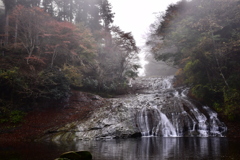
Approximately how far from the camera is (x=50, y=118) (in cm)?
1459

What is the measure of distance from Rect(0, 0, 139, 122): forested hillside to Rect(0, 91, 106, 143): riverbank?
0.99 metres

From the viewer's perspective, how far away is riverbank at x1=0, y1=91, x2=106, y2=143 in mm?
11891

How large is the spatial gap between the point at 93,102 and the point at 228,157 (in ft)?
46.5

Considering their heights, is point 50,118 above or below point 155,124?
above

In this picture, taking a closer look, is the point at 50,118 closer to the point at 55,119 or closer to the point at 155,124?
the point at 55,119

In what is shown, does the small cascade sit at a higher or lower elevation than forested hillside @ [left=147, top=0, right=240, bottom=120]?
lower

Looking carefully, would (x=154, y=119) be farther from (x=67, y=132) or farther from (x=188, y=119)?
(x=67, y=132)

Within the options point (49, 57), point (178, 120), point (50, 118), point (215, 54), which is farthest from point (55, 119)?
point (215, 54)

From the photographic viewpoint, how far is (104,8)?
101 ft

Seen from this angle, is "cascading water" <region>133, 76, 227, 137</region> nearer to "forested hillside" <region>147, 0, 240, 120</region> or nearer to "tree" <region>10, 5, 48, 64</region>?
"forested hillside" <region>147, 0, 240, 120</region>

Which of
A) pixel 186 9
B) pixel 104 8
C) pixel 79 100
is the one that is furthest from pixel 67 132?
pixel 104 8

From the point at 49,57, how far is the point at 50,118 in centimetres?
796

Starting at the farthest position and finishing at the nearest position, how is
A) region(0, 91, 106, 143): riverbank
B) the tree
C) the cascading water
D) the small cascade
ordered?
the tree, the small cascade, the cascading water, region(0, 91, 106, 143): riverbank

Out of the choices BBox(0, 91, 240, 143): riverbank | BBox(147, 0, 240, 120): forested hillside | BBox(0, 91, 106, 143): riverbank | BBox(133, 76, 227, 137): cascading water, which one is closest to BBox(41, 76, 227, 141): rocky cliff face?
BBox(133, 76, 227, 137): cascading water
